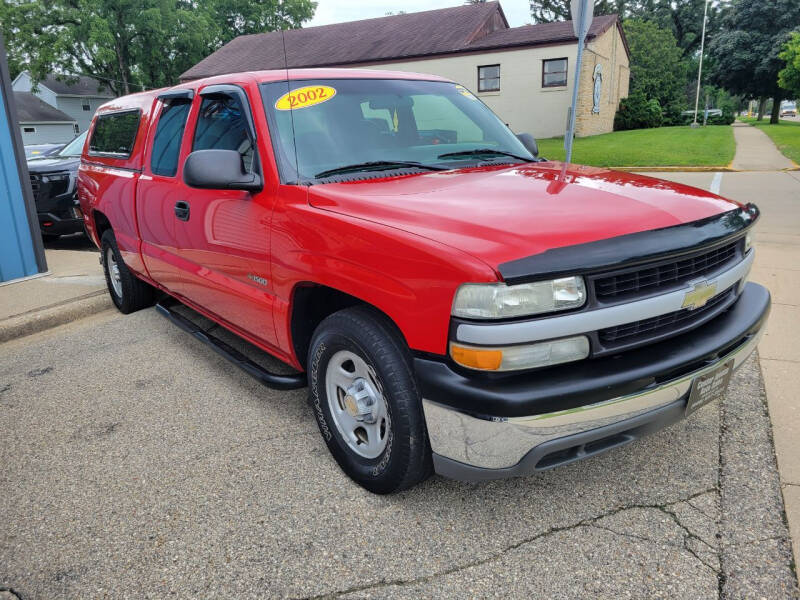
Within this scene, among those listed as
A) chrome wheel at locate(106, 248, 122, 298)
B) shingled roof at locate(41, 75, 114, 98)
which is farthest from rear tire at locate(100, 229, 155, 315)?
shingled roof at locate(41, 75, 114, 98)

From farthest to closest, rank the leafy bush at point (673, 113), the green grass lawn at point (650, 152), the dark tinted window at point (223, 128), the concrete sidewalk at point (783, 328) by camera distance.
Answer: the leafy bush at point (673, 113)
the green grass lawn at point (650, 152)
the dark tinted window at point (223, 128)
the concrete sidewalk at point (783, 328)

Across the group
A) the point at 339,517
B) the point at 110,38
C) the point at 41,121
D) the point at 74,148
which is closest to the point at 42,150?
the point at 74,148

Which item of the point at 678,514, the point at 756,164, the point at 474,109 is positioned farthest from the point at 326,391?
the point at 756,164

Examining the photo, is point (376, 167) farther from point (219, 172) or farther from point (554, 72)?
point (554, 72)

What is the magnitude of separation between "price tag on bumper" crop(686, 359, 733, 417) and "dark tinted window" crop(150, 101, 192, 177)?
122 inches

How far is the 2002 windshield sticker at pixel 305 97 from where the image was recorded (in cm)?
312

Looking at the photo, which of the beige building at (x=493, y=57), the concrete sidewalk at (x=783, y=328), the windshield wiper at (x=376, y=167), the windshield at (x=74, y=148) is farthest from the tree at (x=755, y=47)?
the windshield wiper at (x=376, y=167)

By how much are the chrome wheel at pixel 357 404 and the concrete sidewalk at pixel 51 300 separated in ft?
12.0

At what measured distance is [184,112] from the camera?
3.87 m

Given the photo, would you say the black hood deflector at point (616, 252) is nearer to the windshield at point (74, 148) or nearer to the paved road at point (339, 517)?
the paved road at point (339, 517)

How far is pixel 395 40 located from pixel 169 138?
98.7 feet

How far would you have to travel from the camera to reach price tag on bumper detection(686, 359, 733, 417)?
233 centimetres

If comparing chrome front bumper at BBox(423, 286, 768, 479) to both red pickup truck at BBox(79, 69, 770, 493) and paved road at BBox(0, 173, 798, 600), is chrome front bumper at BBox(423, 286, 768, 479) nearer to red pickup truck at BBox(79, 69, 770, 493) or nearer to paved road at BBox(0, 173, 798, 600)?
red pickup truck at BBox(79, 69, 770, 493)

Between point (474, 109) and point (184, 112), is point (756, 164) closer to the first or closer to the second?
point (474, 109)
